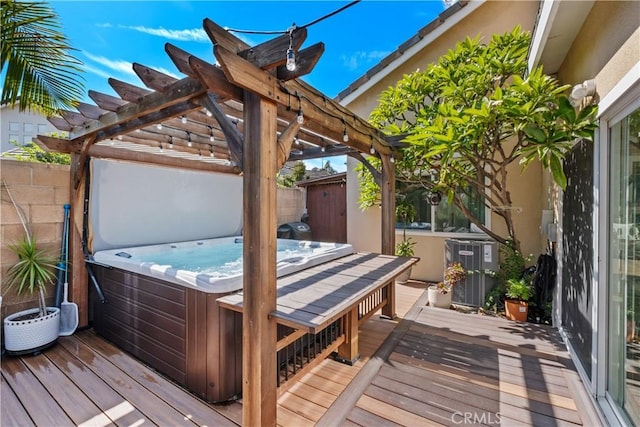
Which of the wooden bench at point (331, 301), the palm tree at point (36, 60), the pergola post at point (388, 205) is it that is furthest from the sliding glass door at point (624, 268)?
the palm tree at point (36, 60)

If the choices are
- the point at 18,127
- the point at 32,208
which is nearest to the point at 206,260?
the point at 32,208

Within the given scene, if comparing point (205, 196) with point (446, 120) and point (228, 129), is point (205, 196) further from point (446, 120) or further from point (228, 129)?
point (446, 120)

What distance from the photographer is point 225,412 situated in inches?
85.0

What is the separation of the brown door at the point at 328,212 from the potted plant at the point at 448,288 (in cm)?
336

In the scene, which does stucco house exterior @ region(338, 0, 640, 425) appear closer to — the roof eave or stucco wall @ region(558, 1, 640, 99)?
stucco wall @ region(558, 1, 640, 99)

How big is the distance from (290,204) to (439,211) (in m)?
3.64

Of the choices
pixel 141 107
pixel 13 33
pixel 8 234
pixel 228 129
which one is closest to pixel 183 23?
pixel 141 107

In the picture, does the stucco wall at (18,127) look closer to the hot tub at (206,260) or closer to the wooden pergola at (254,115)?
the hot tub at (206,260)

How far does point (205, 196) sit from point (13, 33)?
3.09 metres

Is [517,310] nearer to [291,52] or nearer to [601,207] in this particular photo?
[601,207]

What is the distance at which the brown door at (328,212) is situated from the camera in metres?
7.55

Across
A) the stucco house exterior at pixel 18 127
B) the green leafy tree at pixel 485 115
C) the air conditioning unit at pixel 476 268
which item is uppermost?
the stucco house exterior at pixel 18 127

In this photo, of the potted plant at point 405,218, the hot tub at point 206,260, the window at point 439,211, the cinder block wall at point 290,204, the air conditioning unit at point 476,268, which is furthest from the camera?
the cinder block wall at point 290,204

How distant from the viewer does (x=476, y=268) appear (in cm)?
417
